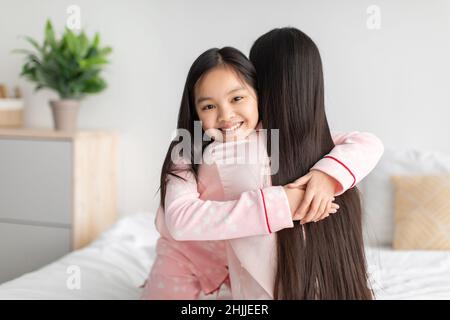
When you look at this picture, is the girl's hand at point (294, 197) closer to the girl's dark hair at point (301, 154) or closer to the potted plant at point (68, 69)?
the girl's dark hair at point (301, 154)

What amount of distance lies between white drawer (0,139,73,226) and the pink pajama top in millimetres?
1262

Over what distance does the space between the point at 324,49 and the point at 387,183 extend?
0.47 meters

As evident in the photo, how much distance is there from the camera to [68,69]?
6.49 ft

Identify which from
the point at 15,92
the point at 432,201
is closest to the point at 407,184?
the point at 432,201

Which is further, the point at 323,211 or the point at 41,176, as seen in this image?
the point at 41,176

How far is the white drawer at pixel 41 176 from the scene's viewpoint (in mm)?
1901

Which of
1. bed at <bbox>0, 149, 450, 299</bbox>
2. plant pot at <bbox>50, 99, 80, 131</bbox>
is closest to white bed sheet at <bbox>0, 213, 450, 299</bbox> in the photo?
bed at <bbox>0, 149, 450, 299</bbox>

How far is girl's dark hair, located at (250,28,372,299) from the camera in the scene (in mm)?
710

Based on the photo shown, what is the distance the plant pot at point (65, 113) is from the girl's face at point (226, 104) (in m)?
1.39

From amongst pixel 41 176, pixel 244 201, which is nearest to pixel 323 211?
pixel 244 201

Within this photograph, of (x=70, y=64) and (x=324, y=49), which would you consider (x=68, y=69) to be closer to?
(x=70, y=64)

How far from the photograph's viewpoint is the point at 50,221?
6.37 feet

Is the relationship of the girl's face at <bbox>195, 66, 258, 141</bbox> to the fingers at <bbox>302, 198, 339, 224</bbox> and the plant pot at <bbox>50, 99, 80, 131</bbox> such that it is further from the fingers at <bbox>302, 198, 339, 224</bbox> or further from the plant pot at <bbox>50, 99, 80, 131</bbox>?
the plant pot at <bbox>50, 99, 80, 131</bbox>
